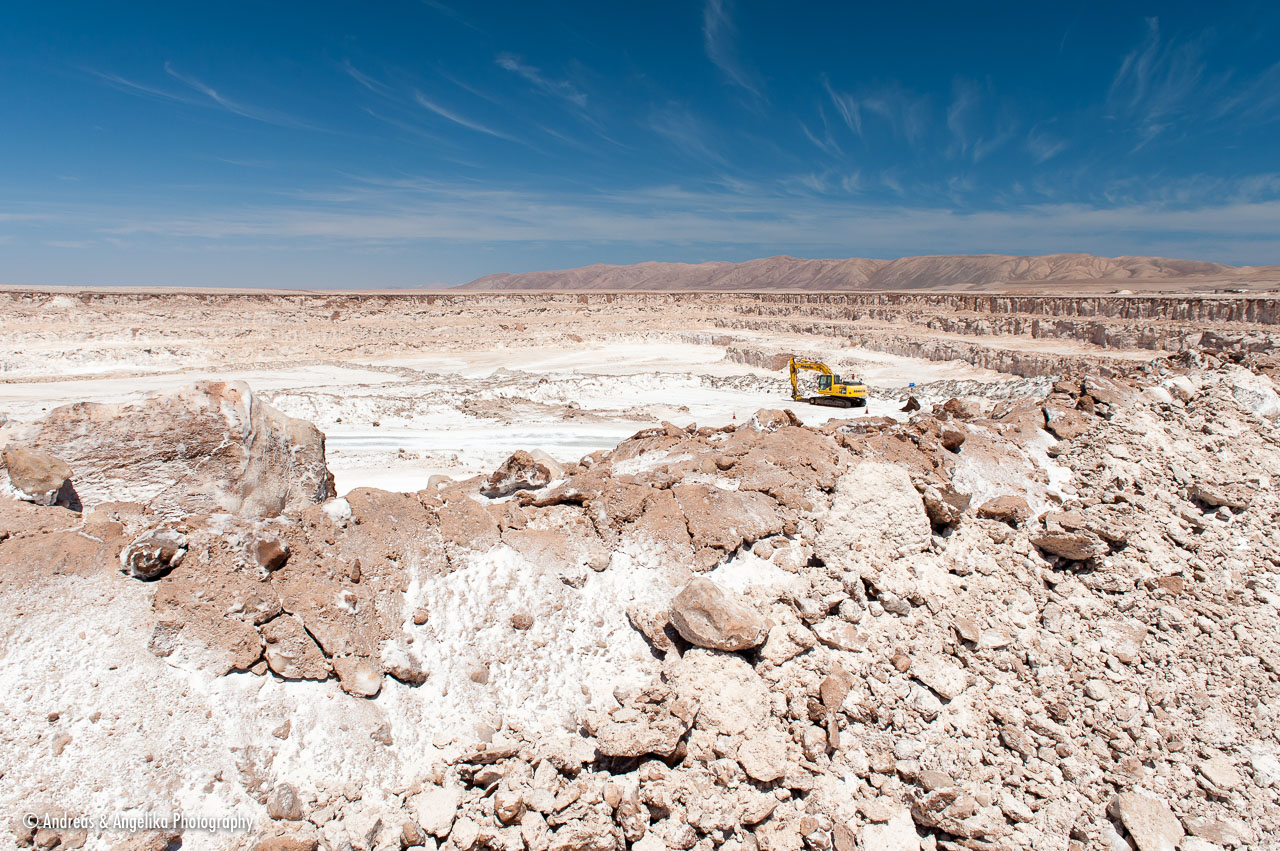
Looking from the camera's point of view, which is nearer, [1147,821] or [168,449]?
[1147,821]

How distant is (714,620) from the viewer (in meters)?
5.09

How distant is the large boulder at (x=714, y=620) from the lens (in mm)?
5051

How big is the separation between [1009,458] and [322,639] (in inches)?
301

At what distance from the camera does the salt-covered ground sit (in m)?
15.8

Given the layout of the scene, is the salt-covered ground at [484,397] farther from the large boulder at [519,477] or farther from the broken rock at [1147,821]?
the broken rock at [1147,821]

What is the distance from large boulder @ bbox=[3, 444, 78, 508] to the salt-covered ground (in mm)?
6513

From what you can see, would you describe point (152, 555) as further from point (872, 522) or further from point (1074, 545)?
point (1074, 545)

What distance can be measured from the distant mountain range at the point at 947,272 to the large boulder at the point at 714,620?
99.7 meters

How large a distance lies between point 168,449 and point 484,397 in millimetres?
16830

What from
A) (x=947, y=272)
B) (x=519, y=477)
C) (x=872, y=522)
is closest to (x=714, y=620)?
(x=872, y=522)

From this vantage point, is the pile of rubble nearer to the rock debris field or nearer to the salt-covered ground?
the rock debris field

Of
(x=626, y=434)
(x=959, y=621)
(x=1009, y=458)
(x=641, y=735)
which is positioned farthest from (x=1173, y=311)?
(x=641, y=735)

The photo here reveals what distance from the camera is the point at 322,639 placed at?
15.2ft

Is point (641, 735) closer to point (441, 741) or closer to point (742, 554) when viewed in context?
point (441, 741)
